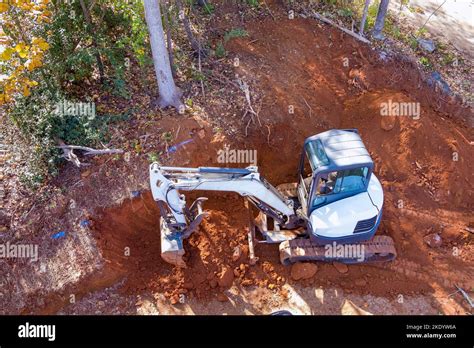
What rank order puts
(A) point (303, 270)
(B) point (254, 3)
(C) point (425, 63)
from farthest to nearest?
(B) point (254, 3) → (C) point (425, 63) → (A) point (303, 270)

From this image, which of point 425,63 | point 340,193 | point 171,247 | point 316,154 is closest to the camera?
point 316,154

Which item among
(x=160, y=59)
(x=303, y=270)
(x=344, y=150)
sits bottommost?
(x=303, y=270)

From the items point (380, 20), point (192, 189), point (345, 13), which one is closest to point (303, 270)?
point (192, 189)

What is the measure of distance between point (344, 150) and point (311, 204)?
46.1 inches

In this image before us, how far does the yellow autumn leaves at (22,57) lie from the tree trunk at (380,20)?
331 inches

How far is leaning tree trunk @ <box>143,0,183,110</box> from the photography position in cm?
793

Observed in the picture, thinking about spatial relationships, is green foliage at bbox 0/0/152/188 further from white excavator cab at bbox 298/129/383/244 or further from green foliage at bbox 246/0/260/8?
white excavator cab at bbox 298/129/383/244

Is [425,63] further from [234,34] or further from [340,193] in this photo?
[340,193]

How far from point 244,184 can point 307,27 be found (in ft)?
21.6

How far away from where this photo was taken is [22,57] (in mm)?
7805

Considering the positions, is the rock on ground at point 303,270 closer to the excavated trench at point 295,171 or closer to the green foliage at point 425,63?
the excavated trench at point 295,171

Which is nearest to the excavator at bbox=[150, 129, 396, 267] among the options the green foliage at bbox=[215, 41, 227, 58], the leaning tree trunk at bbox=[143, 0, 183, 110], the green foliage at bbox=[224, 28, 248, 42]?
the leaning tree trunk at bbox=[143, 0, 183, 110]

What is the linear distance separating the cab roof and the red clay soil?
7.26ft

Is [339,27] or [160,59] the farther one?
[339,27]
